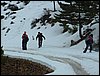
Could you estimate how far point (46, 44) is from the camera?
1387 inches

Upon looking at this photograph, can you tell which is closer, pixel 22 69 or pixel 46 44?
pixel 22 69

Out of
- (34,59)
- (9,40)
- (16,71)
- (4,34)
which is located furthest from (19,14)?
(16,71)

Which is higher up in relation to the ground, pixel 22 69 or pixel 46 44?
pixel 22 69

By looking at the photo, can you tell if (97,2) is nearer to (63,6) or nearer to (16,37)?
(63,6)

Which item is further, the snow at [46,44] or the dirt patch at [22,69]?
the snow at [46,44]

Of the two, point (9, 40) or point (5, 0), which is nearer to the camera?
point (9, 40)

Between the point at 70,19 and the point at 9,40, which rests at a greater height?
the point at 70,19

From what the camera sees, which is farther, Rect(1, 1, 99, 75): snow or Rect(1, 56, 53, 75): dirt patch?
Rect(1, 1, 99, 75): snow

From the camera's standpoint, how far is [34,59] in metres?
20.2

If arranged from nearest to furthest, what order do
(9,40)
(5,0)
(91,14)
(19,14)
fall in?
1. (91,14)
2. (9,40)
3. (19,14)
4. (5,0)

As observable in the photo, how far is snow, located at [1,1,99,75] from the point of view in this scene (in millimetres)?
19586

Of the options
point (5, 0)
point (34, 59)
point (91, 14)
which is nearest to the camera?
point (34, 59)

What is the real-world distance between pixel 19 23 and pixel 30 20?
1946 millimetres

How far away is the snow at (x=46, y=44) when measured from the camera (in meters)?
19.6
